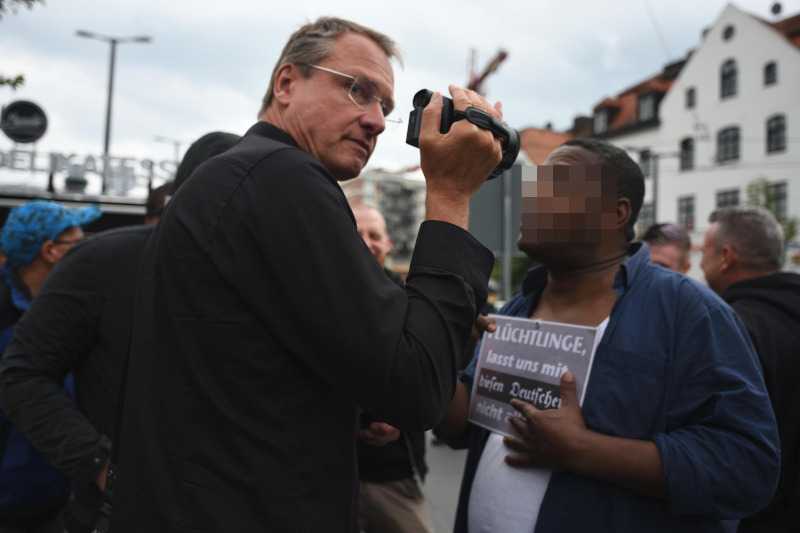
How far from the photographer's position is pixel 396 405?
1.19m

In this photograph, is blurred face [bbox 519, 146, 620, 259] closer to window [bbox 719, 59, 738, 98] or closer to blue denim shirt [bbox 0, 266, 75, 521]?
blue denim shirt [bbox 0, 266, 75, 521]

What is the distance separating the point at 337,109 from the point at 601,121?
4515cm

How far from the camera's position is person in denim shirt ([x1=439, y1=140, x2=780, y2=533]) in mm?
1709

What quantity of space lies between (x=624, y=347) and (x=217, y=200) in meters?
1.16

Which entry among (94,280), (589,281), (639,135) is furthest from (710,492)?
(639,135)

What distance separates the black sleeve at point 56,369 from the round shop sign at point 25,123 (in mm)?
8727

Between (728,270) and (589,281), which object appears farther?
(728,270)

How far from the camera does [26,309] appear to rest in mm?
2738

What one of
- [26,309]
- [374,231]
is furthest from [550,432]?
[374,231]

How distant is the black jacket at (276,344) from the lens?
1170 mm

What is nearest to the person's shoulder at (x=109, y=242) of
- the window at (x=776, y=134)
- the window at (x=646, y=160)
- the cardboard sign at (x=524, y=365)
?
the cardboard sign at (x=524, y=365)

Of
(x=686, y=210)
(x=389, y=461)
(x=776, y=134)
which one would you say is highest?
(x=776, y=134)

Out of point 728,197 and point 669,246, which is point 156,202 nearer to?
point 669,246

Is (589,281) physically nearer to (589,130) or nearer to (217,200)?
(217,200)
